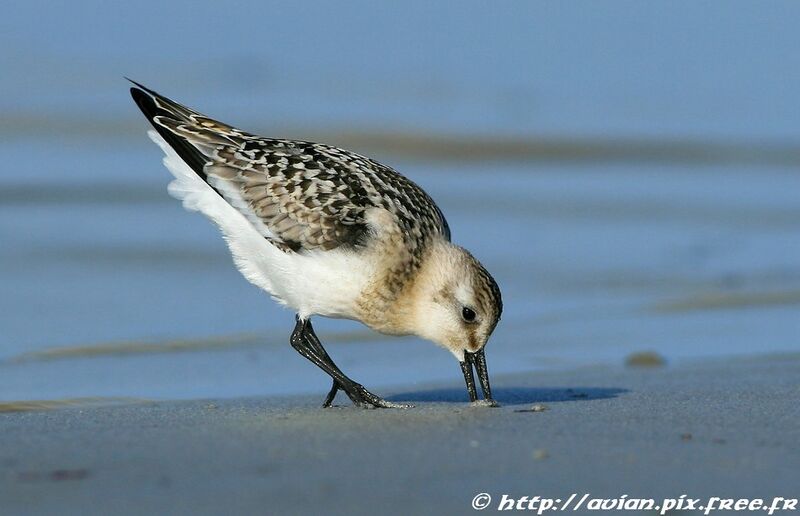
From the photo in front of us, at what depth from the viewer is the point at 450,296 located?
258 inches

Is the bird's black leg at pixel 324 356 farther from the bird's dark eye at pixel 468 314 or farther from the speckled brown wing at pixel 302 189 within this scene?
the bird's dark eye at pixel 468 314

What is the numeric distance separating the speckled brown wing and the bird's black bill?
1.87 feet

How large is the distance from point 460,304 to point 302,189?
2.92 ft

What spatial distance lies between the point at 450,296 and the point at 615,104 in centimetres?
855

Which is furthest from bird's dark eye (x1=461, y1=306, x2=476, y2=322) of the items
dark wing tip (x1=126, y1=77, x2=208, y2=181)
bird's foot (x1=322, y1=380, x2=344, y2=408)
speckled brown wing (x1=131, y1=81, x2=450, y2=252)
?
dark wing tip (x1=126, y1=77, x2=208, y2=181)

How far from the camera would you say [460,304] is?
6543 mm

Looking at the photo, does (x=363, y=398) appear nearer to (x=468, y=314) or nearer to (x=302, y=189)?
(x=468, y=314)

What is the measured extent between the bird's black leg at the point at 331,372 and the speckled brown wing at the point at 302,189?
511 mm

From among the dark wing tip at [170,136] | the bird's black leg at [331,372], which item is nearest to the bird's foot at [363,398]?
the bird's black leg at [331,372]

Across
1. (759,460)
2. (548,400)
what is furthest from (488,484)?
(548,400)

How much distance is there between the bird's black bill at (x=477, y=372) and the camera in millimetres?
6508

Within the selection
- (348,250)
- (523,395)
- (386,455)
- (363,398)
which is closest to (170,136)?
(348,250)

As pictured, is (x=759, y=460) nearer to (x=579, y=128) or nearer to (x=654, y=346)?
(x=654, y=346)

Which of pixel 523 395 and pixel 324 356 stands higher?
pixel 523 395
